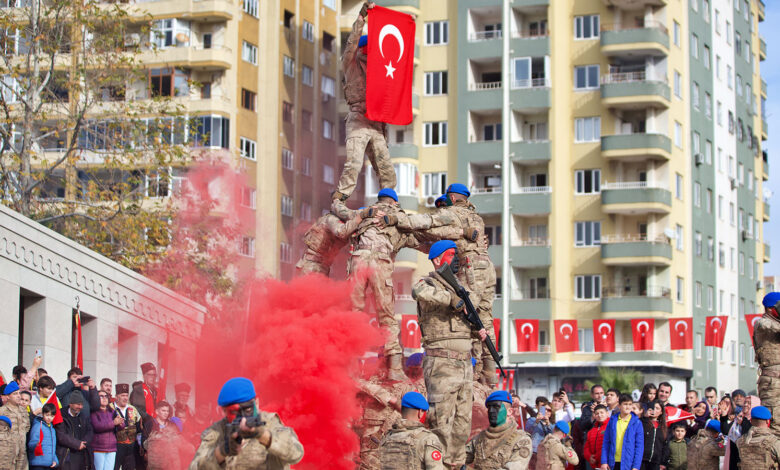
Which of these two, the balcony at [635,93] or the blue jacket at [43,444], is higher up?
the balcony at [635,93]

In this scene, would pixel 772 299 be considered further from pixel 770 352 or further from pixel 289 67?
pixel 289 67

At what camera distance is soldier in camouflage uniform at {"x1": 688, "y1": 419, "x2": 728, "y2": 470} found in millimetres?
15906

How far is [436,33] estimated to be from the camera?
6028 cm

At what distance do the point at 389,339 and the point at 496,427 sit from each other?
212 inches

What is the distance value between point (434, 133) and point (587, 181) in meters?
8.31

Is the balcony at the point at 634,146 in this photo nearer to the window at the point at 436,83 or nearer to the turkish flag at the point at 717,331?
the window at the point at 436,83

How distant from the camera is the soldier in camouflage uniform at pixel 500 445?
12.4 m

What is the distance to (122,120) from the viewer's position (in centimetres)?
3538

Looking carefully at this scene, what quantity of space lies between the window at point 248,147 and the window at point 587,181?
16.0m

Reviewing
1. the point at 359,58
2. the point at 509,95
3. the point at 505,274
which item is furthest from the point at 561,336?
the point at 359,58

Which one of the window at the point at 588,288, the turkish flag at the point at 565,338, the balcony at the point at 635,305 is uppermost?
the window at the point at 588,288

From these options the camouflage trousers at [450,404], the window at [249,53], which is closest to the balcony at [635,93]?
the window at [249,53]

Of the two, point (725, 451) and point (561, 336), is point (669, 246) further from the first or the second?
point (725, 451)

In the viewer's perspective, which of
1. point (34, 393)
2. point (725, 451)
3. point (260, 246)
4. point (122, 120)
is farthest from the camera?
point (122, 120)
